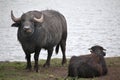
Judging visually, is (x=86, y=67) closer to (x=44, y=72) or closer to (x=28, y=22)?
(x=44, y=72)

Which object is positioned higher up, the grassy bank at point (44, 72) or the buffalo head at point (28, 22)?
the buffalo head at point (28, 22)

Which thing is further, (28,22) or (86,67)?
(28,22)

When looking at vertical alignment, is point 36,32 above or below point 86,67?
above

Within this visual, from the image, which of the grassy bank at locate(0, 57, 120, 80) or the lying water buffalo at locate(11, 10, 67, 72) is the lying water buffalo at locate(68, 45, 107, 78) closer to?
the grassy bank at locate(0, 57, 120, 80)

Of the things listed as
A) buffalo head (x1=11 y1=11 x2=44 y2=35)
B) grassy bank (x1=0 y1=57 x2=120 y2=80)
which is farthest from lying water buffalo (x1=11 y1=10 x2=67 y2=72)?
grassy bank (x1=0 y1=57 x2=120 y2=80)

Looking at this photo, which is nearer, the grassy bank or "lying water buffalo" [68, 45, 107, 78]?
"lying water buffalo" [68, 45, 107, 78]

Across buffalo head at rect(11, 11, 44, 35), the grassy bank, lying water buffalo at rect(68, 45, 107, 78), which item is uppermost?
buffalo head at rect(11, 11, 44, 35)

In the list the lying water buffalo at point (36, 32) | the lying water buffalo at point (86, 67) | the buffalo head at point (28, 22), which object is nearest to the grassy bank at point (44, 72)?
the lying water buffalo at point (86, 67)

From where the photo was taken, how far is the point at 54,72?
17.5m

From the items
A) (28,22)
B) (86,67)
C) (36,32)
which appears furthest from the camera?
(36,32)

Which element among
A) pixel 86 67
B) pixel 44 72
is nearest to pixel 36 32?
pixel 44 72

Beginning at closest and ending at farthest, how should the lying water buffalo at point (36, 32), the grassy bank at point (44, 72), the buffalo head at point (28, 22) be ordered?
1. the grassy bank at point (44, 72)
2. the buffalo head at point (28, 22)
3. the lying water buffalo at point (36, 32)

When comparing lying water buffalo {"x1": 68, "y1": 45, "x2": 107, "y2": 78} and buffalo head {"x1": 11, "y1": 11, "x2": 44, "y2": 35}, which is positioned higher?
buffalo head {"x1": 11, "y1": 11, "x2": 44, "y2": 35}

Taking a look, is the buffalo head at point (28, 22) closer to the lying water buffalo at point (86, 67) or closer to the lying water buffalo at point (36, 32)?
the lying water buffalo at point (36, 32)
